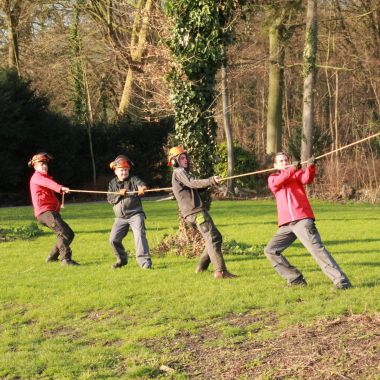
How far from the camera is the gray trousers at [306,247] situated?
8.92m

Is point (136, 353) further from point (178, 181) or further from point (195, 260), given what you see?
point (195, 260)

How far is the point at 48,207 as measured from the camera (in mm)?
12516

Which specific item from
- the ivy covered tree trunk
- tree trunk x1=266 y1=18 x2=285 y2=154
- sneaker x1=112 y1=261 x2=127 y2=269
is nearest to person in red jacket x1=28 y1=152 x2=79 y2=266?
sneaker x1=112 y1=261 x2=127 y2=269

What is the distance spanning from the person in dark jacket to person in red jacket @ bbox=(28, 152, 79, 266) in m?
2.47

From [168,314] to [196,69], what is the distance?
5.82 m

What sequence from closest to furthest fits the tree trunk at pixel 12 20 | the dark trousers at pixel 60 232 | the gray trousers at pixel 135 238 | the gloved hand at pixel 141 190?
the gloved hand at pixel 141 190
the gray trousers at pixel 135 238
the dark trousers at pixel 60 232
the tree trunk at pixel 12 20

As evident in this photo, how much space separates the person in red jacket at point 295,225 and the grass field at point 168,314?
233mm

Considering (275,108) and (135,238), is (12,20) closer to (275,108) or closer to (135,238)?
(275,108)

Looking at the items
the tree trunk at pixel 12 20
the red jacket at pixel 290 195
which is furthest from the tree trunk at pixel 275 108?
the red jacket at pixel 290 195

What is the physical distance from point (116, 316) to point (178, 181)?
2.69 m

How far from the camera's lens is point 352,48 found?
3397 cm

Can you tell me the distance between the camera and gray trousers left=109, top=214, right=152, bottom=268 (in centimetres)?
1161

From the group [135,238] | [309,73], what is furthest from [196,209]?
[309,73]

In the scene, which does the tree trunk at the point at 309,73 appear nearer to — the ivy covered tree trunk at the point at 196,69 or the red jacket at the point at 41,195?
the ivy covered tree trunk at the point at 196,69
